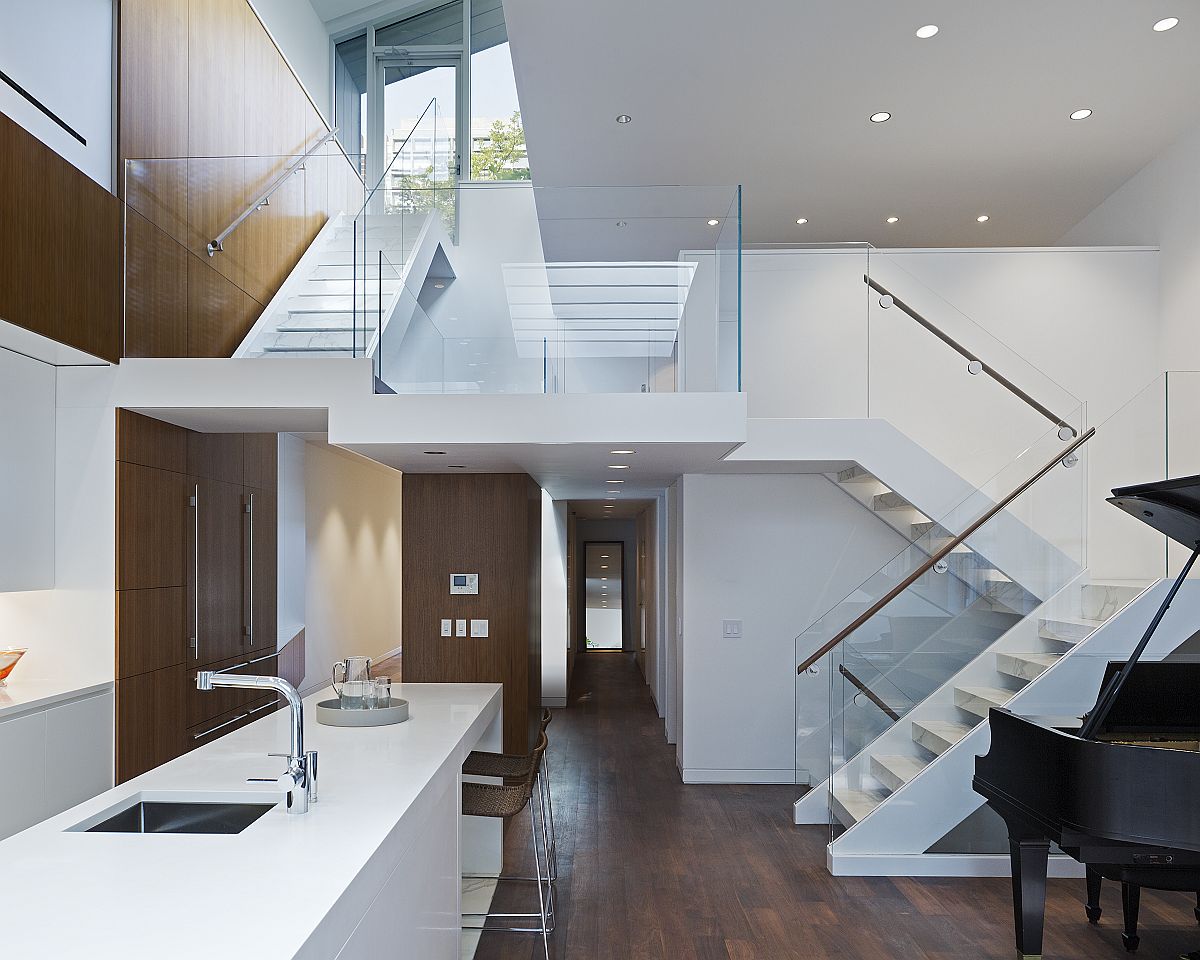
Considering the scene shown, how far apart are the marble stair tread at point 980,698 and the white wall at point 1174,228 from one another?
3.36 metres

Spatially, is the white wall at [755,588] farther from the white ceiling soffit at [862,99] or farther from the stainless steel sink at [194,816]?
the stainless steel sink at [194,816]

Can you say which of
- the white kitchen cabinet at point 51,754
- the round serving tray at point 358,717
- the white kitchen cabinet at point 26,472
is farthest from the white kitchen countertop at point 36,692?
the round serving tray at point 358,717

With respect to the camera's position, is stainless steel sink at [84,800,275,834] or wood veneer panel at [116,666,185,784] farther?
wood veneer panel at [116,666,185,784]

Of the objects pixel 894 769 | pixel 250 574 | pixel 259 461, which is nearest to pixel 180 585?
pixel 250 574

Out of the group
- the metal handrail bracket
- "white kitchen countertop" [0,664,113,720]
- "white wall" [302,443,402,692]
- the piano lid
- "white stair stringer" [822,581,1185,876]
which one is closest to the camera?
the piano lid

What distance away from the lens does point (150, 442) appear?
5.27 metres

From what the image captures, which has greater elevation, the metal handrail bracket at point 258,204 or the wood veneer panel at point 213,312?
the metal handrail bracket at point 258,204

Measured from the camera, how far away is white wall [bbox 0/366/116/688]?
16.0 feet

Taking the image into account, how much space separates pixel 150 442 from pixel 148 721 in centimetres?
155

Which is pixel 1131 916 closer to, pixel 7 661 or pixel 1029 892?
pixel 1029 892

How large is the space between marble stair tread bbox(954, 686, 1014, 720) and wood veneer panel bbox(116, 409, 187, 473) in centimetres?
463

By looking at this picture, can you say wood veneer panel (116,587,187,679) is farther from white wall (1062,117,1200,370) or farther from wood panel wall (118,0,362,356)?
white wall (1062,117,1200,370)

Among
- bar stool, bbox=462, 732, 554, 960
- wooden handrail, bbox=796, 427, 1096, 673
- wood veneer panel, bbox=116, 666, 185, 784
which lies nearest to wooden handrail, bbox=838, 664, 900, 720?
wooden handrail, bbox=796, 427, 1096, 673

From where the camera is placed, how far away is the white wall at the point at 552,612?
10.1 m
